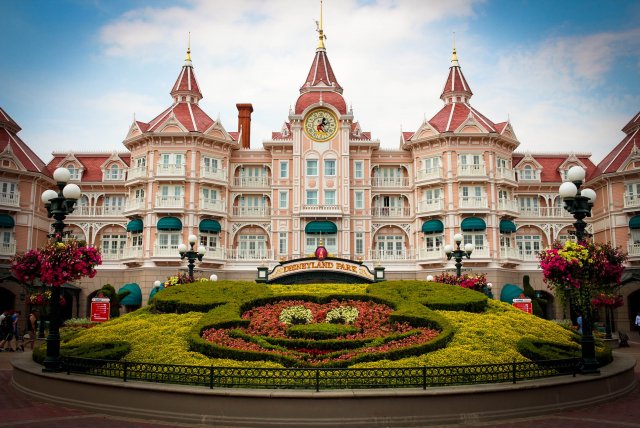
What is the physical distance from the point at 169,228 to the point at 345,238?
14688mm

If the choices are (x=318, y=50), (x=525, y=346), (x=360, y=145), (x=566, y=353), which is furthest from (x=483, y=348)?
(x=318, y=50)

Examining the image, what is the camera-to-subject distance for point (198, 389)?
13820 mm

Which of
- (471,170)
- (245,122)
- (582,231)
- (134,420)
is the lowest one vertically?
(134,420)

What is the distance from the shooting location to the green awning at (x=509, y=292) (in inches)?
1766

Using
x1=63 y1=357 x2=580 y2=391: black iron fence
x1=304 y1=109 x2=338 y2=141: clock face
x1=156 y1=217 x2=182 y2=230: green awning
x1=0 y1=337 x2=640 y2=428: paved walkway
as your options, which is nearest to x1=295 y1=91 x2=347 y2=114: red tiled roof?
x1=304 y1=109 x2=338 y2=141: clock face

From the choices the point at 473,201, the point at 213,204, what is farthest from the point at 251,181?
the point at 473,201

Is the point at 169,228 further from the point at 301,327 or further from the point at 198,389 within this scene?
the point at 198,389

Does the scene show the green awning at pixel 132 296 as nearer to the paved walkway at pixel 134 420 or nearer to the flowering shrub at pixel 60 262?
the flowering shrub at pixel 60 262

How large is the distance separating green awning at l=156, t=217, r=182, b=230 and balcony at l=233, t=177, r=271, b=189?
6.87 metres

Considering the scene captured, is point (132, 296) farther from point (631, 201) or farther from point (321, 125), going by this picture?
point (631, 201)

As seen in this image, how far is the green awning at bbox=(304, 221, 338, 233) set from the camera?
47.9 m

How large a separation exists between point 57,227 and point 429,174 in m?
36.1

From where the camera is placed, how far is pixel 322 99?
168 ft

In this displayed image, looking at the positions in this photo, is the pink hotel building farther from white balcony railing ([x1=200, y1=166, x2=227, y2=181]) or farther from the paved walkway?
the paved walkway
